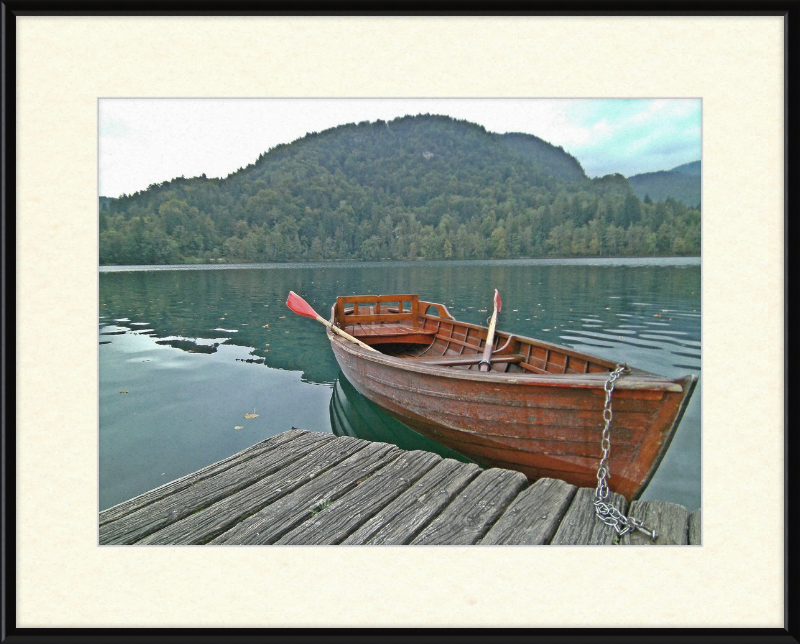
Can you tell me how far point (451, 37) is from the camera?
1951mm

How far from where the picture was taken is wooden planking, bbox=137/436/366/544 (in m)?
2.35

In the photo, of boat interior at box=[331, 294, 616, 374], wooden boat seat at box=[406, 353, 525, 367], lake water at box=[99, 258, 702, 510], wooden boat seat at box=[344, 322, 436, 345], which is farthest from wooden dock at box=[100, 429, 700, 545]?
wooden boat seat at box=[344, 322, 436, 345]

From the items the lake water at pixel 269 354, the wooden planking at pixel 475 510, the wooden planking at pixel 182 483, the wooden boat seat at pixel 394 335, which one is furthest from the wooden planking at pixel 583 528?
the wooden boat seat at pixel 394 335

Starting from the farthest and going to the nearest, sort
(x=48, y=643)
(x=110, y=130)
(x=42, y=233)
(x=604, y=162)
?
(x=604, y=162) < (x=110, y=130) < (x=42, y=233) < (x=48, y=643)

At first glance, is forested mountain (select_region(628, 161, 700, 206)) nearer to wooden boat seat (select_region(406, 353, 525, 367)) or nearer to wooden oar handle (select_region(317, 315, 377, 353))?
wooden boat seat (select_region(406, 353, 525, 367))

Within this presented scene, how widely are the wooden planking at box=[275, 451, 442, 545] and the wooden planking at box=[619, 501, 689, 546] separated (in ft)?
4.04

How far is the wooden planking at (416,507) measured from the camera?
92.4 inches

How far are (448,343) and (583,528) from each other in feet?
16.4

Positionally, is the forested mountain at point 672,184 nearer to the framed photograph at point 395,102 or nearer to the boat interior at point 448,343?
the framed photograph at point 395,102

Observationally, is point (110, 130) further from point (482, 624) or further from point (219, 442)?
point (219, 442)

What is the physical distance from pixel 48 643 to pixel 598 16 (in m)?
3.15
